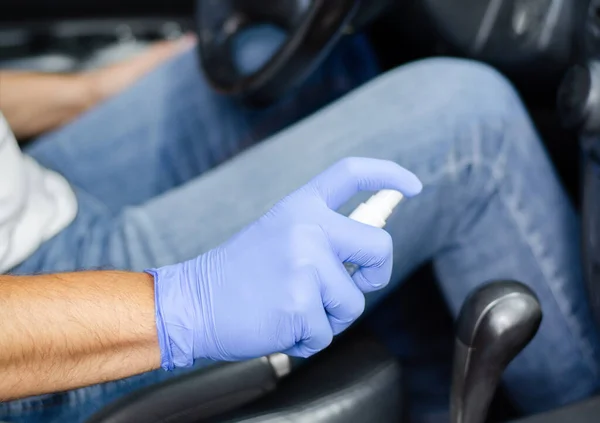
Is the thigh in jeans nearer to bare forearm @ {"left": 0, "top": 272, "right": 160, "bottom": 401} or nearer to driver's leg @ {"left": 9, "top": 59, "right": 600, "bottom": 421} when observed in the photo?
driver's leg @ {"left": 9, "top": 59, "right": 600, "bottom": 421}

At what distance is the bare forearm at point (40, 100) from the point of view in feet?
2.69

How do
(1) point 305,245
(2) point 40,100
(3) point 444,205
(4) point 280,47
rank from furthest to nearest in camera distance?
1. (2) point 40,100
2. (4) point 280,47
3. (3) point 444,205
4. (1) point 305,245

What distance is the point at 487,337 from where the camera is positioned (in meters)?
0.48

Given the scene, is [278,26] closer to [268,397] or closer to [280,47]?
[280,47]

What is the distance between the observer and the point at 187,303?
436 mm

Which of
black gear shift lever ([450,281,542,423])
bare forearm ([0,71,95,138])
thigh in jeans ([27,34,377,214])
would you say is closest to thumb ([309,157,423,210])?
black gear shift lever ([450,281,542,423])

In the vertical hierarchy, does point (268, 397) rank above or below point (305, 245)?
below

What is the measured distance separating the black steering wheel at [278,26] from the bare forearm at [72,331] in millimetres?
299

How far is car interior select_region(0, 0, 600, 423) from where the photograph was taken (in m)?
0.45

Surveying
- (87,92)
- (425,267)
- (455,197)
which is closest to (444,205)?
(455,197)

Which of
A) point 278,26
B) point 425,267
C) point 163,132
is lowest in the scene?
point 425,267

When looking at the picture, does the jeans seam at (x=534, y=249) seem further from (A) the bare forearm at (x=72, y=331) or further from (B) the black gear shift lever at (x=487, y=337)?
(A) the bare forearm at (x=72, y=331)

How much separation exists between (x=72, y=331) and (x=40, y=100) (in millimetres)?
506

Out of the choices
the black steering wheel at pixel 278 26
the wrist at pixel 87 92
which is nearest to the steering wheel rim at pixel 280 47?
the black steering wheel at pixel 278 26
